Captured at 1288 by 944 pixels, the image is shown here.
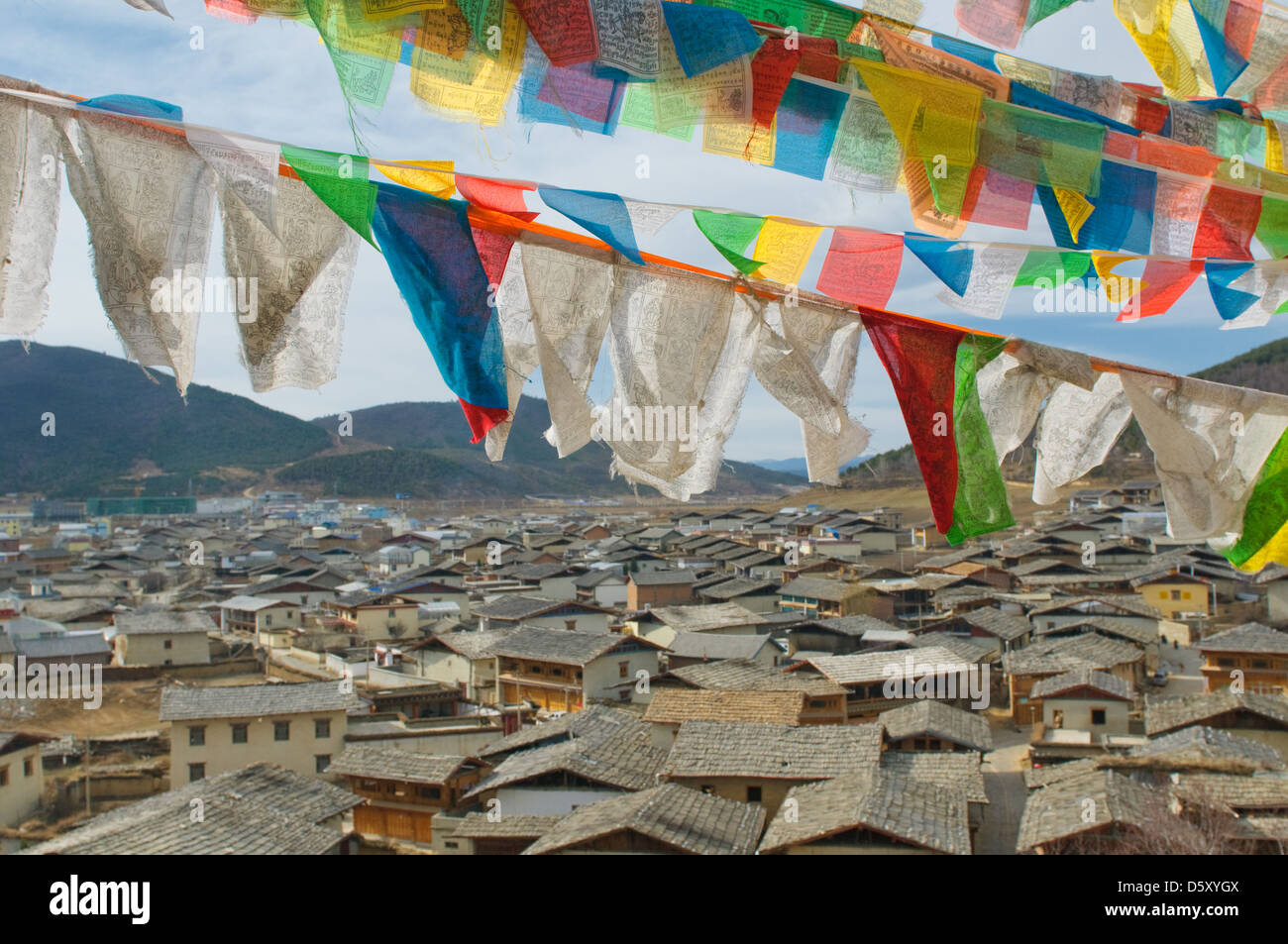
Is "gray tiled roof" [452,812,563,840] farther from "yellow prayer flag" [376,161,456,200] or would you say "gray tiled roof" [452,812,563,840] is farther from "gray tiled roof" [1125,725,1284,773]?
"yellow prayer flag" [376,161,456,200]

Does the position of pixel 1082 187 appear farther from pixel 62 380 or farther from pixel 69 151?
pixel 62 380

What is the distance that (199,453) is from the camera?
107188 millimetres

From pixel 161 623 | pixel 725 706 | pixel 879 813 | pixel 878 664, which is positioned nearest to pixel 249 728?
pixel 725 706

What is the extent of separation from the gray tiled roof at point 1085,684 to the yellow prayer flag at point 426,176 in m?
17.7

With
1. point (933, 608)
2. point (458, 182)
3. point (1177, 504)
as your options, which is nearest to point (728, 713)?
point (1177, 504)

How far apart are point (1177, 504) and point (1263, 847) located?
348 inches

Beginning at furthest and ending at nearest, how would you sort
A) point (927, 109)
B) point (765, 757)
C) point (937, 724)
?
point (937, 724) → point (765, 757) → point (927, 109)

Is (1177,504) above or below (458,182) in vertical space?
below

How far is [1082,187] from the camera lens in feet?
12.9

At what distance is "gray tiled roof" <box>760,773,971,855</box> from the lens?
9930 millimetres

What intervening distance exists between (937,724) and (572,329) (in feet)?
45.2

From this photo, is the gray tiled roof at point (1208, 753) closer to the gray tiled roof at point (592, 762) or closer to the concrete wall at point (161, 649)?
the gray tiled roof at point (592, 762)

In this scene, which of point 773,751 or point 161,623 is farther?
point 161,623

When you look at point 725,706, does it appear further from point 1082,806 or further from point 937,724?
point 1082,806
